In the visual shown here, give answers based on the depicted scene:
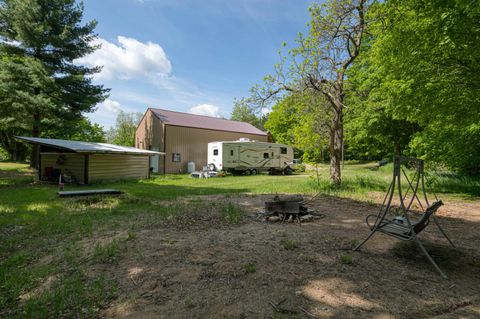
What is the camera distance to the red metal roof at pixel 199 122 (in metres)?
22.8

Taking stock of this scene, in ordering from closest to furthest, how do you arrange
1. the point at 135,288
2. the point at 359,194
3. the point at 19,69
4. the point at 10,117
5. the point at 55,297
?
1. the point at 55,297
2. the point at 135,288
3. the point at 359,194
4. the point at 19,69
5. the point at 10,117

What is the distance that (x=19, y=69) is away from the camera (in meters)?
15.6

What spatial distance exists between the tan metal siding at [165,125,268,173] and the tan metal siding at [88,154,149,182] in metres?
4.84

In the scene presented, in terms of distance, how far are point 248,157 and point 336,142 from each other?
412 inches

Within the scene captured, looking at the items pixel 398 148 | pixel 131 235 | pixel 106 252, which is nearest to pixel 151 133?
pixel 131 235

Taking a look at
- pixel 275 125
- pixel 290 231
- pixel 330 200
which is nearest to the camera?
pixel 290 231

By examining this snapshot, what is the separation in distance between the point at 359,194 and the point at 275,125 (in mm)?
32018

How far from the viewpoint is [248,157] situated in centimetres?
2069

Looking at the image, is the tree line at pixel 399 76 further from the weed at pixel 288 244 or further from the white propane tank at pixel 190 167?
the white propane tank at pixel 190 167

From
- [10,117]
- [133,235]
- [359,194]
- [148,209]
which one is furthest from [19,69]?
[359,194]

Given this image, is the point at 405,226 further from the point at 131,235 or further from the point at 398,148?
the point at 398,148

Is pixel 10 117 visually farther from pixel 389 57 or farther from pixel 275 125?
pixel 275 125

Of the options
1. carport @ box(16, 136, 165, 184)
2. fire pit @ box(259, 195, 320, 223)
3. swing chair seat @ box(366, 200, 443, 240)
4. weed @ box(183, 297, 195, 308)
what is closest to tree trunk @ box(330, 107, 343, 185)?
fire pit @ box(259, 195, 320, 223)

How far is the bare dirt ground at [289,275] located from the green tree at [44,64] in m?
15.9
